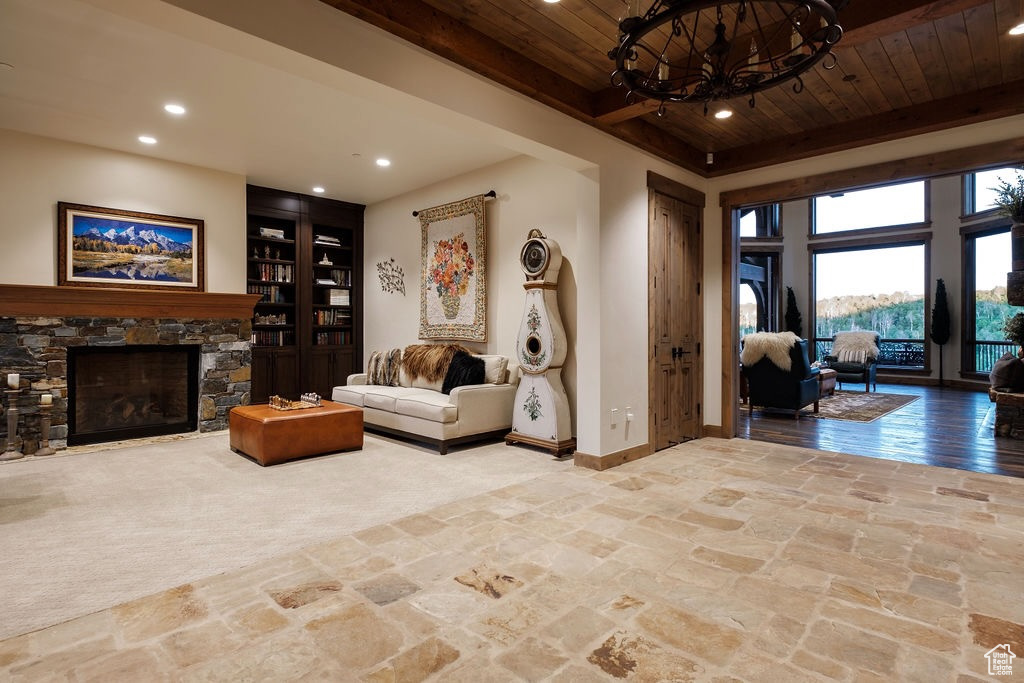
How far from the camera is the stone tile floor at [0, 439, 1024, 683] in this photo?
5.63 ft

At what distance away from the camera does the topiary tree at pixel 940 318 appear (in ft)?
31.2

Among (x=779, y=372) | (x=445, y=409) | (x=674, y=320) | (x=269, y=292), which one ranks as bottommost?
(x=445, y=409)

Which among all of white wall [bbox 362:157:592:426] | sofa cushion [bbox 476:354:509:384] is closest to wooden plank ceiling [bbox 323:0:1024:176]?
white wall [bbox 362:157:592:426]

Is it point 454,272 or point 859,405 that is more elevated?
point 454,272

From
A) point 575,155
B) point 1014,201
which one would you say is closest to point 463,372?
point 575,155

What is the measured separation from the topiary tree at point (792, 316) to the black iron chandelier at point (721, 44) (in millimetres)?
9296

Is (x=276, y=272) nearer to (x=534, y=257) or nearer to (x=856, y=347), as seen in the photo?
(x=534, y=257)

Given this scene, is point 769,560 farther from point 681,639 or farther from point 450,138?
point 450,138

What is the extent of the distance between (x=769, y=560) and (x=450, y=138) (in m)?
4.17

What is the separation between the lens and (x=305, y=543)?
272 centimetres

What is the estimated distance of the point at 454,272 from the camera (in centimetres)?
614

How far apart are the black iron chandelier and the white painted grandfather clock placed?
196cm

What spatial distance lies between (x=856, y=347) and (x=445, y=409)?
8005mm

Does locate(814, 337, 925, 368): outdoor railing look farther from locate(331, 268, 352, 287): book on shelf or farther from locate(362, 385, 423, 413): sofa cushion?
locate(331, 268, 352, 287): book on shelf
